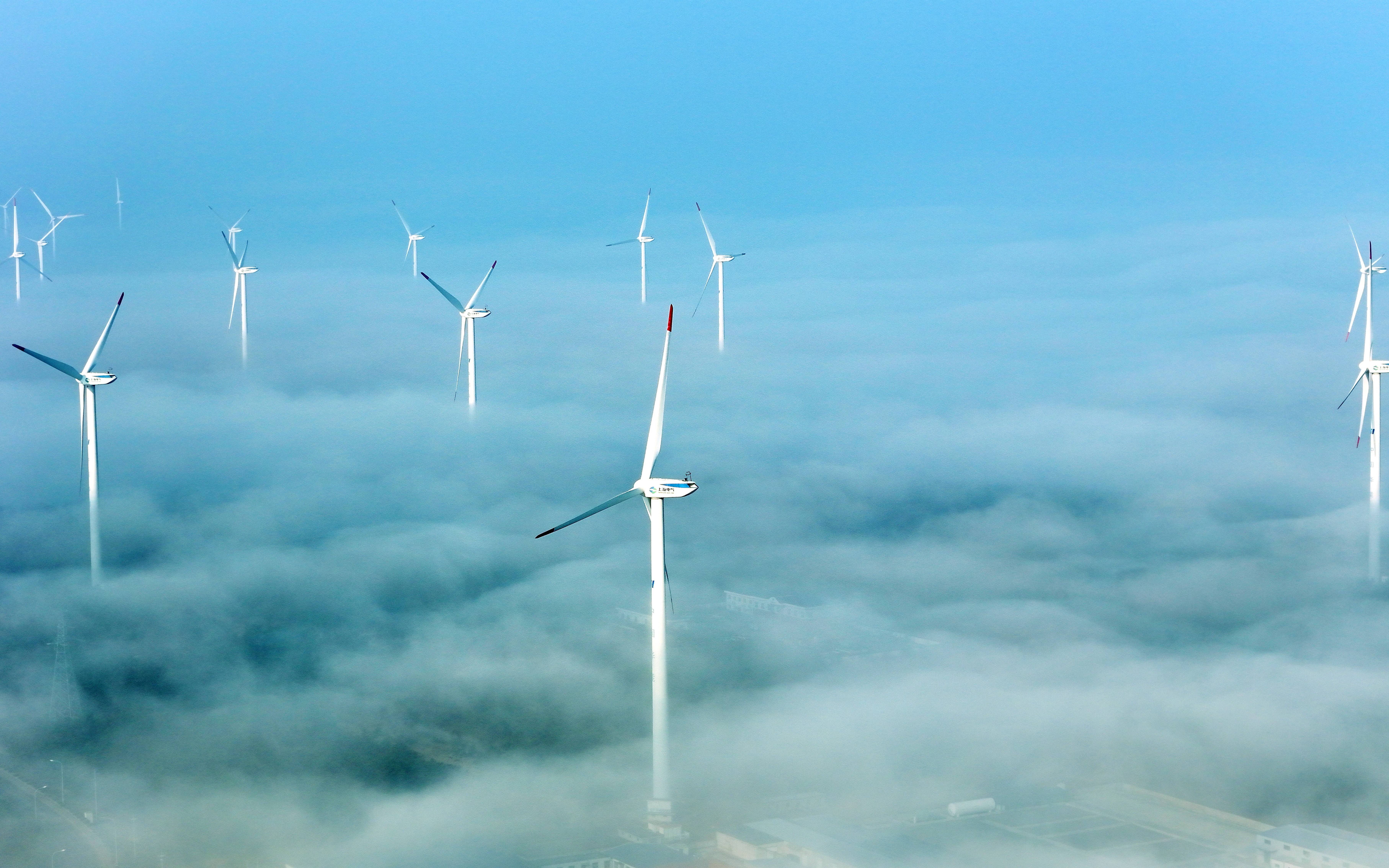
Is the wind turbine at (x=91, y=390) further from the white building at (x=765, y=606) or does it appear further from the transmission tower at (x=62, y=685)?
the white building at (x=765, y=606)

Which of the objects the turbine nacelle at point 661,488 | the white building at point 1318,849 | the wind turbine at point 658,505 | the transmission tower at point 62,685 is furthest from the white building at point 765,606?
the turbine nacelle at point 661,488

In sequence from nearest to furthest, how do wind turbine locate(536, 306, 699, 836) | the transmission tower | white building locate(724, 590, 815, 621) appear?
wind turbine locate(536, 306, 699, 836) → the transmission tower → white building locate(724, 590, 815, 621)

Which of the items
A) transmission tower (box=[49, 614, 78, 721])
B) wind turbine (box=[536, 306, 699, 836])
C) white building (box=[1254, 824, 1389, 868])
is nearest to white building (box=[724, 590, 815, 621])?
transmission tower (box=[49, 614, 78, 721])

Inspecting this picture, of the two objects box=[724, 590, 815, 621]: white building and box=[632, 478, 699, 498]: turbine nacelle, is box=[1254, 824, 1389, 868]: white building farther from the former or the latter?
box=[724, 590, 815, 621]: white building

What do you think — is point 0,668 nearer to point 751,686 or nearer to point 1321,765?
point 751,686

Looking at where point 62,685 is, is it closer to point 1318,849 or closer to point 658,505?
point 658,505
